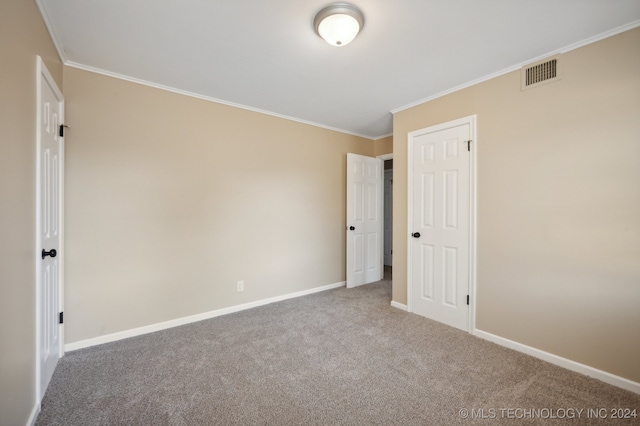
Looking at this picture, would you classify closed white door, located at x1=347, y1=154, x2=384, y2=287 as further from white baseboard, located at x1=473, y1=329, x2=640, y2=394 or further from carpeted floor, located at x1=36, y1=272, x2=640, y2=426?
white baseboard, located at x1=473, y1=329, x2=640, y2=394

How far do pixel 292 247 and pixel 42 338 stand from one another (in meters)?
2.52

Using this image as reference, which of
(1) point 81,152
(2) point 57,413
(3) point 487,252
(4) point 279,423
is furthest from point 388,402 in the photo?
(1) point 81,152

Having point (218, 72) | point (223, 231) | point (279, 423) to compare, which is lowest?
point (279, 423)

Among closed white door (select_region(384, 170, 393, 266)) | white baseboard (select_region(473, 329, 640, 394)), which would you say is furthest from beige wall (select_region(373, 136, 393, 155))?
white baseboard (select_region(473, 329, 640, 394))

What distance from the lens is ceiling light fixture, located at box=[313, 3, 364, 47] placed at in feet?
5.59

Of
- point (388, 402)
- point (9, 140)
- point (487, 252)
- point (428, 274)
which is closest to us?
point (9, 140)

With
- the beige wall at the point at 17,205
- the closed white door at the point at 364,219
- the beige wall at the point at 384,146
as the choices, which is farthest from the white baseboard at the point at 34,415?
the beige wall at the point at 384,146

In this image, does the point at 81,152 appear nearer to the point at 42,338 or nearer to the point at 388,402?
the point at 42,338

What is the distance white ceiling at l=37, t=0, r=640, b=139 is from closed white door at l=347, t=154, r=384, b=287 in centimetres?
149

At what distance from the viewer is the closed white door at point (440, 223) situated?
2793 millimetres

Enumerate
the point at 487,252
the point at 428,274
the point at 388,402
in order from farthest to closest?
the point at 428,274 → the point at 487,252 → the point at 388,402

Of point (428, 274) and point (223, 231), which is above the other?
point (223, 231)

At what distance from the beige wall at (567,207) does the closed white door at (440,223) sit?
0.16 meters

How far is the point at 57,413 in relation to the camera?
1663mm
